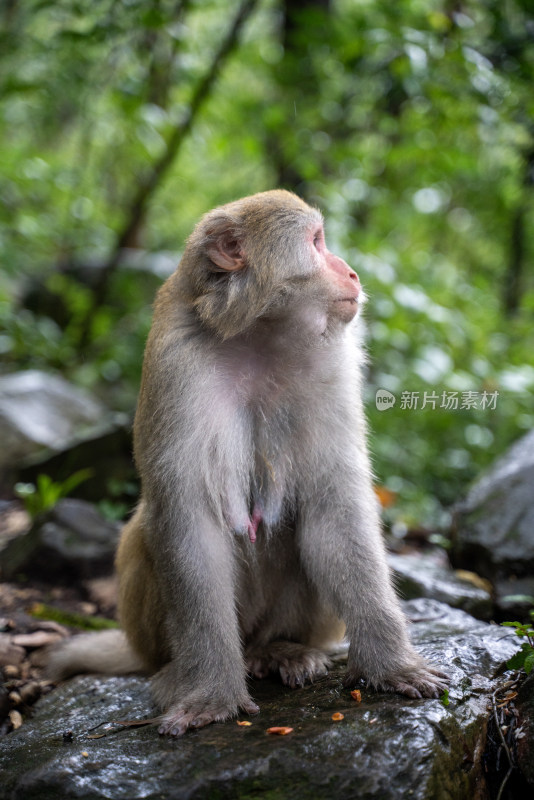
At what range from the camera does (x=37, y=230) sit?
7.98m

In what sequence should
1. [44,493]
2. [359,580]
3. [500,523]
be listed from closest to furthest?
[359,580] < [500,523] < [44,493]

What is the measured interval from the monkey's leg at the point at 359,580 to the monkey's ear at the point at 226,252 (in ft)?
2.75

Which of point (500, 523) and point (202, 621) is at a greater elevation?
point (500, 523)

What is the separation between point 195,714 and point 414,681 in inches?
28.4

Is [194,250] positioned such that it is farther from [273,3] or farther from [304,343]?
[273,3]

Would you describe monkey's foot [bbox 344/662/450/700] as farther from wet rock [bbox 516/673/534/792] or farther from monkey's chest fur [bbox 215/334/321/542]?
monkey's chest fur [bbox 215/334/321/542]

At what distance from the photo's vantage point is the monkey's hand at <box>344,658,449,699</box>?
240 cm

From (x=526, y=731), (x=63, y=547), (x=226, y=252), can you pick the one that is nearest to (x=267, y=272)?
(x=226, y=252)

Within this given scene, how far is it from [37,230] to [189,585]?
637cm

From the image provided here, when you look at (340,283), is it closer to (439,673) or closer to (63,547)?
(439,673)

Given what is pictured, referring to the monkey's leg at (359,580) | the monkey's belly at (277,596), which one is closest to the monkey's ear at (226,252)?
the monkey's leg at (359,580)

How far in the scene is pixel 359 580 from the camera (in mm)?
2645

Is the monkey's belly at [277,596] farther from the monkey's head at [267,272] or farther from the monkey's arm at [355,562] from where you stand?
the monkey's head at [267,272]

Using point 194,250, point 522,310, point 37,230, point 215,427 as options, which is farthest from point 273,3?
point 215,427
